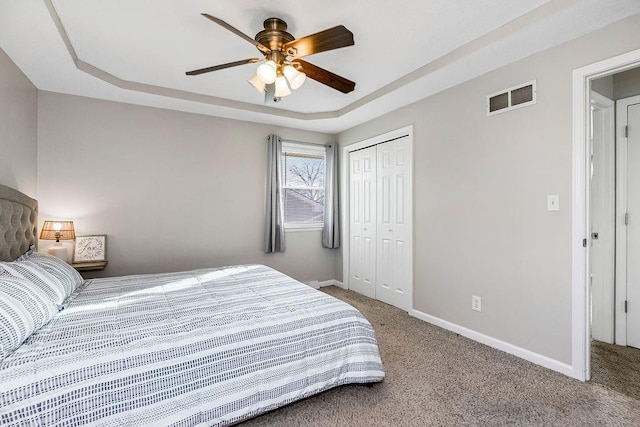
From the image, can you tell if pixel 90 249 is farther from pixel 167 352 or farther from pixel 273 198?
pixel 167 352

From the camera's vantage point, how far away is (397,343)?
109 inches

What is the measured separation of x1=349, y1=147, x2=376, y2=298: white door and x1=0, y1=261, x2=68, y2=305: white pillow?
321cm

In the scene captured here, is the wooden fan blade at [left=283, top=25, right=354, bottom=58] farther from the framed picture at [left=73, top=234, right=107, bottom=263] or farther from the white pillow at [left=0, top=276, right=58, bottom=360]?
the framed picture at [left=73, top=234, right=107, bottom=263]

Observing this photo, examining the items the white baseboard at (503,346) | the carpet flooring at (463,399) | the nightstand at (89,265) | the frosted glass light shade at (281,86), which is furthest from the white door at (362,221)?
the nightstand at (89,265)

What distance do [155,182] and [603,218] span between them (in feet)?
14.7

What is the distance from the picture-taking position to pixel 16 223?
2.43 metres

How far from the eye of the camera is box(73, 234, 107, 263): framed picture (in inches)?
123

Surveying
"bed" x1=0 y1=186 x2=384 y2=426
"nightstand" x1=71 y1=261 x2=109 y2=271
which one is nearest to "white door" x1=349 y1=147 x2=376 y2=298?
"bed" x1=0 y1=186 x2=384 y2=426

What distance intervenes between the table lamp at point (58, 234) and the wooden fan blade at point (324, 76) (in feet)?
Answer: 8.81

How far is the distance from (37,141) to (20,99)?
0.50 m

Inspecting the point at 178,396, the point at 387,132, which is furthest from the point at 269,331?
the point at 387,132

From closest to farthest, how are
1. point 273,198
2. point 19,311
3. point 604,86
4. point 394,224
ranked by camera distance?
1. point 19,311
2. point 604,86
3. point 394,224
4. point 273,198

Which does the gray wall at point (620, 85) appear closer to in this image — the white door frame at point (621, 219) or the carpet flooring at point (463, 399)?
the white door frame at point (621, 219)

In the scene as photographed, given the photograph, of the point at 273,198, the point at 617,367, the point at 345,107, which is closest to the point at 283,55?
the point at 345,107
